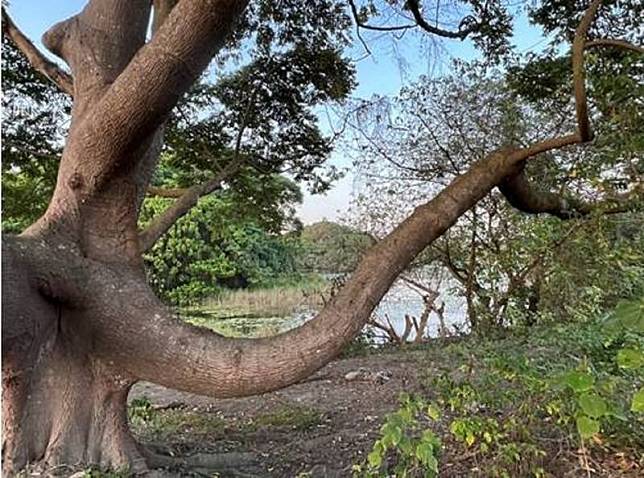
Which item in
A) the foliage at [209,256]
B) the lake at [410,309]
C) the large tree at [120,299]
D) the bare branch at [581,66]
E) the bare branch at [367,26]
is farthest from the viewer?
the foliage at [209,256]

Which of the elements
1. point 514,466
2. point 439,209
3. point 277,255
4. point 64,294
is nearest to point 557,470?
point 514,466

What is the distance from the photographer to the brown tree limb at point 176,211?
9.66 ft

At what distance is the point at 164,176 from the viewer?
682 cm

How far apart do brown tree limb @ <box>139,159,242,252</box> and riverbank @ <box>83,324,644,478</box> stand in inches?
40.9

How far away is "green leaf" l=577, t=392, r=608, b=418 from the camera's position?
1245mm

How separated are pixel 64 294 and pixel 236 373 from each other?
0.72 meters

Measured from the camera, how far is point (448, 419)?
245 cm

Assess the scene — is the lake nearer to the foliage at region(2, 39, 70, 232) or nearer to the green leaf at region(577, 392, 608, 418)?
the foliage at region(2, 39, 70, 232)

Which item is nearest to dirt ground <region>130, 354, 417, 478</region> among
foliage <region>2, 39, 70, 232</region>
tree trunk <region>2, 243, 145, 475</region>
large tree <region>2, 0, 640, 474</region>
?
tree trunk <region>2, 243, 145, 475</region>

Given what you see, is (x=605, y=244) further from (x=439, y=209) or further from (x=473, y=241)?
(x=473, y=241)

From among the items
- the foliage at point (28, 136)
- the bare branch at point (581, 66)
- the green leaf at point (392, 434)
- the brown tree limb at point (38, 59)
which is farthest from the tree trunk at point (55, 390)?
the foliage at point (28, 136)

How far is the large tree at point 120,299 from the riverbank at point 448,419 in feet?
1.46

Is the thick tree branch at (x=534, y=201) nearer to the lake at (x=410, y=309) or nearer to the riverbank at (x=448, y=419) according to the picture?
the riverbank at (x=448, y=419)

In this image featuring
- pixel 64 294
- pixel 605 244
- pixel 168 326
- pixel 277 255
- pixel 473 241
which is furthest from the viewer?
pixel 277 255
